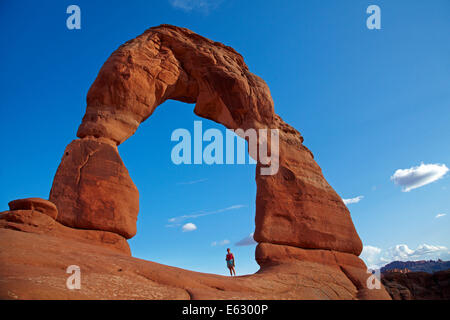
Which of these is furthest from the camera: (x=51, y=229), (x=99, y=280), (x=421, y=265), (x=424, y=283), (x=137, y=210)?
(x=421, y=265)

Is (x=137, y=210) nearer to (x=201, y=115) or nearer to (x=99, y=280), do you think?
(x=99, y=280)

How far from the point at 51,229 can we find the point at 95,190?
1454mm

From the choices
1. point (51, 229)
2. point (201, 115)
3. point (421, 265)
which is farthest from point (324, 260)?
point (421, 265)

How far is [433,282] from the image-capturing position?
15789 mm

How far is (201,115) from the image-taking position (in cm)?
1191

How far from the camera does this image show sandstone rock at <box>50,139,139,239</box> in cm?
716

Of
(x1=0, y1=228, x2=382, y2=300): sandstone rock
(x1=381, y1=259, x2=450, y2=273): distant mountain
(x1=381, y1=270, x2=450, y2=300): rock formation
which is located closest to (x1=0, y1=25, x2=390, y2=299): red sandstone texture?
(x1=0, y1=228, x2=382, y2=300): sandstone rock

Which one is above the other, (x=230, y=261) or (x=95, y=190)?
(x=95, y=190)

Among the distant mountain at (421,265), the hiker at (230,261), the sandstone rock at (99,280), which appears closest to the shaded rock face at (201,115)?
the sandstone rock at (99,280)

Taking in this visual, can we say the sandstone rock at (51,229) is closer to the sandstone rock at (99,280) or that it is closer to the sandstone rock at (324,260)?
the sandstone rock at (99,280)

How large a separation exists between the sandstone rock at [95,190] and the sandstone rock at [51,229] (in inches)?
7.1

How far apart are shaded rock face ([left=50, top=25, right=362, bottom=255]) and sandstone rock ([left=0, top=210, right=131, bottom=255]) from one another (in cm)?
21
